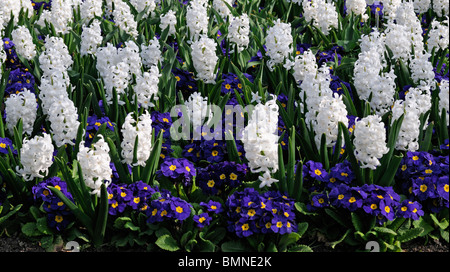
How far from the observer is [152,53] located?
237 inches

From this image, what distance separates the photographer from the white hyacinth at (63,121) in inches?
181

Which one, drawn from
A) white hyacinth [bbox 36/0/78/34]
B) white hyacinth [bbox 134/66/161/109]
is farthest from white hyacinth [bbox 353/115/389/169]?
white hyacinth [bbox 36/0/78/34]

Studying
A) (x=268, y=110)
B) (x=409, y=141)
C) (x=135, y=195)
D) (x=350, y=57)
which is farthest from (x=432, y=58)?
(x=135, y=195)

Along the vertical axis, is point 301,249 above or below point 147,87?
below

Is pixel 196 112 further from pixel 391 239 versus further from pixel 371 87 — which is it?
pixel 391 239

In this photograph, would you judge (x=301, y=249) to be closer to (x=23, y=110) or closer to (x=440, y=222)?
(x=440, y=222)

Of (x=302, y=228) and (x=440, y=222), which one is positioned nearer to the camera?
(x=302, y=228)

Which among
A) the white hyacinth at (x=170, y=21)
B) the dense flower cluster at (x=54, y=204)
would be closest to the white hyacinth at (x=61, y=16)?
the white hyacinth at (x=170, y=21)

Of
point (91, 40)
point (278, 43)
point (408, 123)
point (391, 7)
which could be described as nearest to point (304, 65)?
point (278, 43)

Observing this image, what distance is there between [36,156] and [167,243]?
→ 1.09 m

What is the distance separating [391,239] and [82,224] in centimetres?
211

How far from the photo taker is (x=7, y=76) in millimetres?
5816

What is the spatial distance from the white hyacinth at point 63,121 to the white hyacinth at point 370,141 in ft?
6.79
